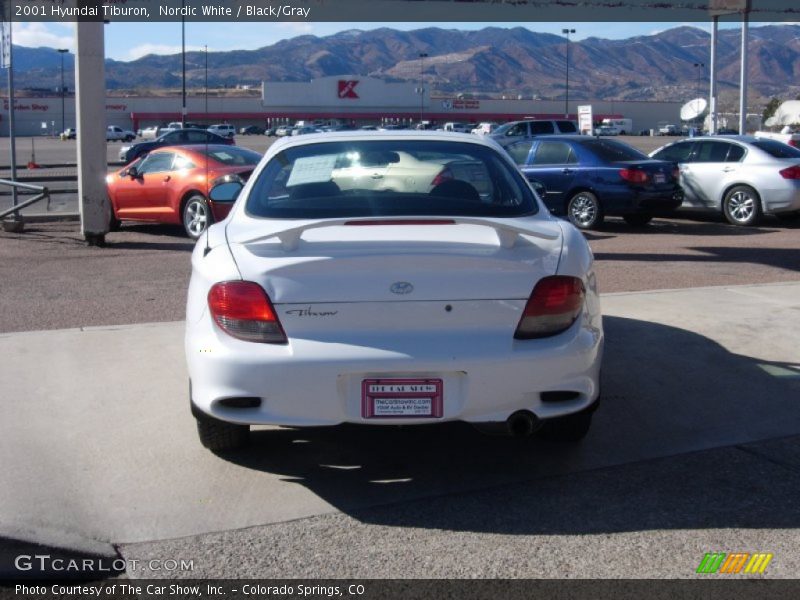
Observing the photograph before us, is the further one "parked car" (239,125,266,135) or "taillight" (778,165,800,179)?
"parked car" (239,125,266,135)

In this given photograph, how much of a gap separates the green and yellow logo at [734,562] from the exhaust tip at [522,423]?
95cm

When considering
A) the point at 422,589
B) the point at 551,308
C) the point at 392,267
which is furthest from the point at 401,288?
the point at 422,589

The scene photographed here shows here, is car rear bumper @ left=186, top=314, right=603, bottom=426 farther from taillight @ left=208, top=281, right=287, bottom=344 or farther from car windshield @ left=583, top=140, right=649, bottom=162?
car windshield @ left=583, top=140, right=649, bottom=162

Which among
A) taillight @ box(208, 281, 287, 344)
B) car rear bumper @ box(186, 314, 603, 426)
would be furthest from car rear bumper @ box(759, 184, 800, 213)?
taillight @ box(208, 281, 287, 344)

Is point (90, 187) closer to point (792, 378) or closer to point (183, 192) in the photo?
point (183, 192)

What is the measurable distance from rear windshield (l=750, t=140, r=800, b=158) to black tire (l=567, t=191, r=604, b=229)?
3.15 metres

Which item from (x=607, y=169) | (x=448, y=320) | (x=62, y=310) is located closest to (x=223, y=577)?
(x=448, y=320)

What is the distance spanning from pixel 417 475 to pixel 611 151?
39.4ft

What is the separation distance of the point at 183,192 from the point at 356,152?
917 cm

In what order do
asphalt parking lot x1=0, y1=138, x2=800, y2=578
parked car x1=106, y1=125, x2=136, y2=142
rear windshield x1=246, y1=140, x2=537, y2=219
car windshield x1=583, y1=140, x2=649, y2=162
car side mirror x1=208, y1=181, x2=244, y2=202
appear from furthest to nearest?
parked car x1=106, y1=125, x2=136, y2=142
car windshield x1=583, y1=140, x2=649, y2=162
car side mirror x1=208, y1=181, x2=244, y2=202
rear windshield x1=246, y1=140, x2=537, y2=219
asphalt parking lot x1=0, y1=138, x2=800, y2=578

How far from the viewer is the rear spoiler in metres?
4.48

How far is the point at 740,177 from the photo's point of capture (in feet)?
54.7

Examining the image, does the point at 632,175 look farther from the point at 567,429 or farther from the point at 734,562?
the point at 734,562

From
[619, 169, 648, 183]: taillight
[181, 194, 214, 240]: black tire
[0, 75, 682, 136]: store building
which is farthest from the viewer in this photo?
[0, 75, 682, 136]: store building
